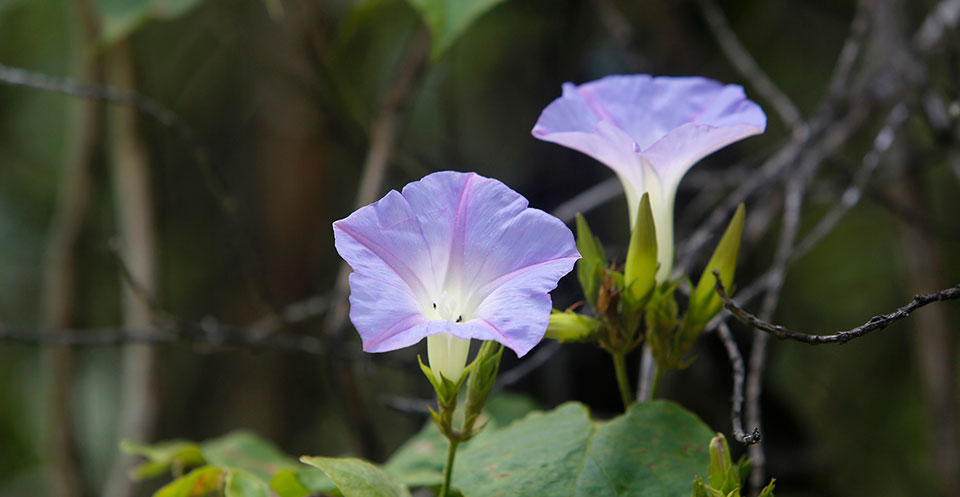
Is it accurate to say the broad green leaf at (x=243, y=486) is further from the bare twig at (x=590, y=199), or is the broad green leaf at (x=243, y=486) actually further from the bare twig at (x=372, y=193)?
the bare twig at (x=590, y=199)

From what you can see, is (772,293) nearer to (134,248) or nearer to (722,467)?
(722,467)

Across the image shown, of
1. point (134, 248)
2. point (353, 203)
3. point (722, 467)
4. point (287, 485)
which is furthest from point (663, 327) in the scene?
point (353, 203)

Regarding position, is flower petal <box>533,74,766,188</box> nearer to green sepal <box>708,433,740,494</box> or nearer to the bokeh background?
green sepal <box>708,433,740,494</box>

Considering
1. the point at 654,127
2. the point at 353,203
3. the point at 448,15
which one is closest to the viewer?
the point at 654,127

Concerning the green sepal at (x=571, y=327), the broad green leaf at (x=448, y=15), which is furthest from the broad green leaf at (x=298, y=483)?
the broad green leaf at (x=448, y=15)

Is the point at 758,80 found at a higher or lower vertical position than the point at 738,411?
higher

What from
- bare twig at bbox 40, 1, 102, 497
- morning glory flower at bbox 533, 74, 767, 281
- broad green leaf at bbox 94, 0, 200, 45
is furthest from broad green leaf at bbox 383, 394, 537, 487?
bare twig at bbox 40, 1, 102, 497
